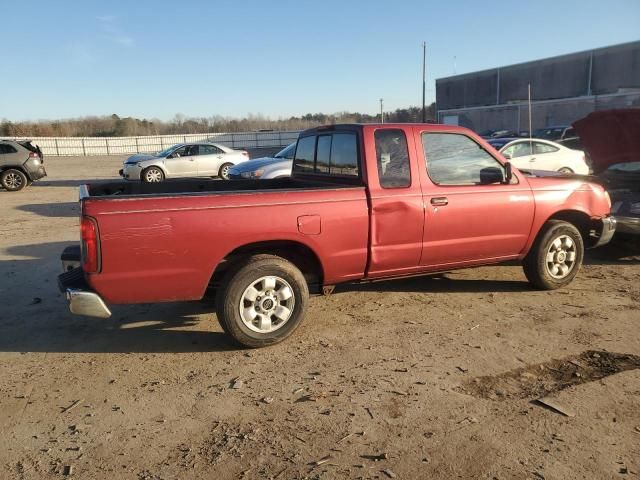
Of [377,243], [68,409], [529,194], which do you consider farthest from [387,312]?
[68,409]

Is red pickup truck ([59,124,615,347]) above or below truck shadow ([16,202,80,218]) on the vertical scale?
above

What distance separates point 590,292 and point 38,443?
5.45 meters

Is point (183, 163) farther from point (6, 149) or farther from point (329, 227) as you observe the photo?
point (329, 227)

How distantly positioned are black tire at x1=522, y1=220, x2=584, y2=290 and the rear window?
230cm

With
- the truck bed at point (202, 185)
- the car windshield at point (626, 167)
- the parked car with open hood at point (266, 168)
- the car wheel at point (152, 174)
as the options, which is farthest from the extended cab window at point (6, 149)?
the car windshield at point (626, 167)

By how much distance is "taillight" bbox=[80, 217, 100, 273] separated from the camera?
146 inches

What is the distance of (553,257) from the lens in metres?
5.68

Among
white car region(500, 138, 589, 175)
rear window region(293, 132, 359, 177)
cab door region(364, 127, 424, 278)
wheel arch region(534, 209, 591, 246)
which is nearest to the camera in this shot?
cab door region(364, 127, 424, 278)

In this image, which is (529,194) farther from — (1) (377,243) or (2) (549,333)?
(1) (377,243)

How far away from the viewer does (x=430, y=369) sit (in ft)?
12.9

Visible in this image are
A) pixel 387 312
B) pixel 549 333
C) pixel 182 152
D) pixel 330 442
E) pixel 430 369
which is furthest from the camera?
pixel 182 152

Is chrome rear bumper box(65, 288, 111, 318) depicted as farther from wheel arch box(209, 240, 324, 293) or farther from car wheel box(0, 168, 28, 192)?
car wheel box(0, 168, 28, 192)

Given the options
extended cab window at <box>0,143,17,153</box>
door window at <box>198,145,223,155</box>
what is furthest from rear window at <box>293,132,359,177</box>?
extended cab window at <box>0,143,17,153</box>

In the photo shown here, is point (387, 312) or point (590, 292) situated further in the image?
point (590, 292)
